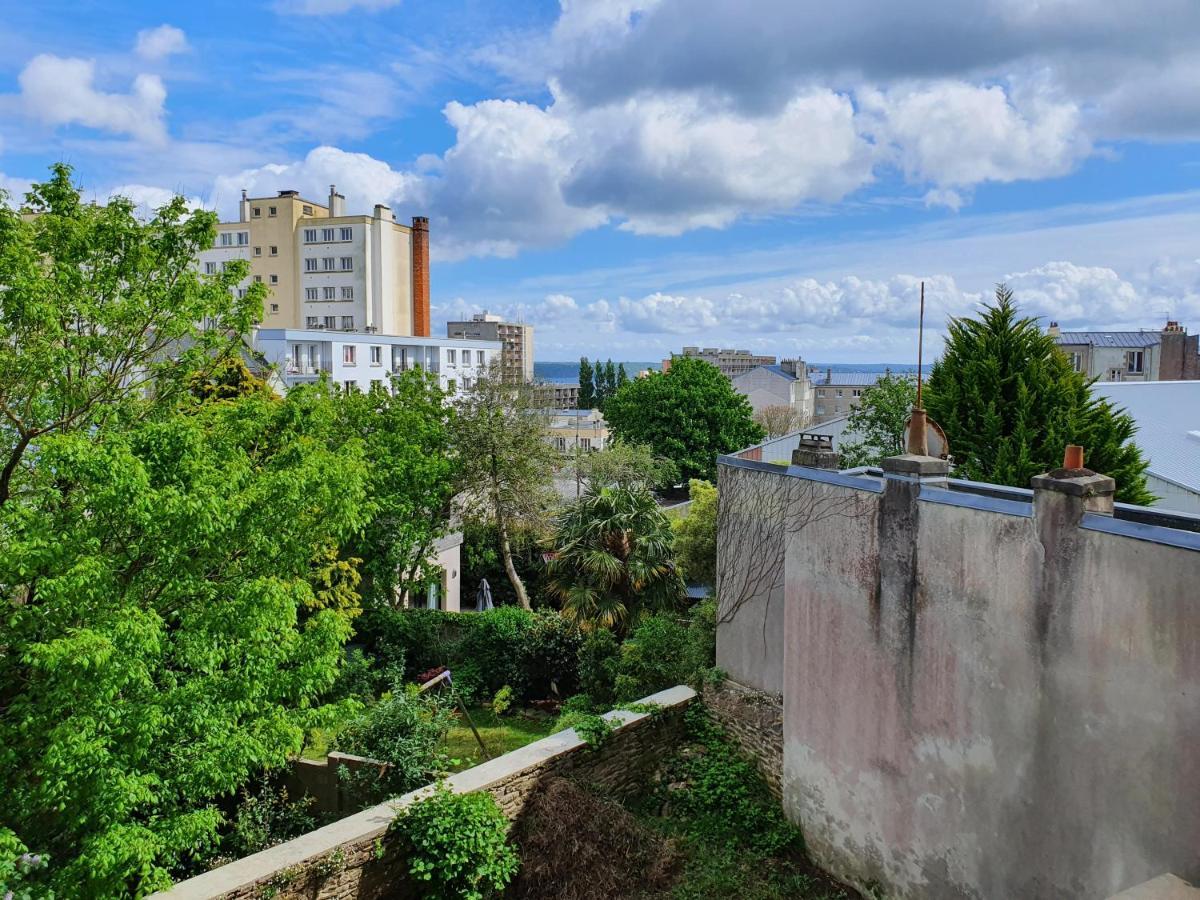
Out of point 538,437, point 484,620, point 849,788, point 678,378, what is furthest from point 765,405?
point 849,788

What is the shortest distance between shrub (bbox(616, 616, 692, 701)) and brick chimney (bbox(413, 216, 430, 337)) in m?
47.1

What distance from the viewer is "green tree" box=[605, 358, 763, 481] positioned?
50969 mm

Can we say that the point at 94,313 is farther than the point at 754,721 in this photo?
No

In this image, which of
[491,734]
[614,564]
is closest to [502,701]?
[491,734]

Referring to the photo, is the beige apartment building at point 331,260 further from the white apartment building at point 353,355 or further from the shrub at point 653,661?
the shrub at point 653,661

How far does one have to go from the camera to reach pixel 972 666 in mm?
8719

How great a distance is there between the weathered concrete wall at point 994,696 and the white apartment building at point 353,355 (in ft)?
86.7

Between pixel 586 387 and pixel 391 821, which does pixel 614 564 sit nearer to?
pixel 391 821

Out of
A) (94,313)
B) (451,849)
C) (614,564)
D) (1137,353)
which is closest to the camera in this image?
(451,849)

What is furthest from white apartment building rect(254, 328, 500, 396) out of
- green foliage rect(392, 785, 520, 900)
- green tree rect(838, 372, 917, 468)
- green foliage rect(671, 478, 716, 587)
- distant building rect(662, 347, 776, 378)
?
distant building rect(662, 347, 776, 378)

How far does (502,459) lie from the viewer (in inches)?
947

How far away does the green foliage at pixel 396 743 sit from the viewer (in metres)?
11.7

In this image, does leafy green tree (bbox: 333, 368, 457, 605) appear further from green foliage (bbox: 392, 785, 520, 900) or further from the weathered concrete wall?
the weathered concrete wall

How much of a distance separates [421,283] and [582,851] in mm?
53452
